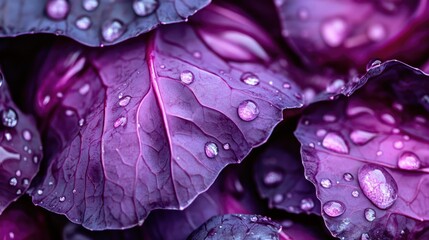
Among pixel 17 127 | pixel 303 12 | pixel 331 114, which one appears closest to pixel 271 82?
pixel 331 114

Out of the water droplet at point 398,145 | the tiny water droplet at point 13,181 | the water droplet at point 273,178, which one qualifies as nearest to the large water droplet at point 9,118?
the tiny water droplet at point 13,181

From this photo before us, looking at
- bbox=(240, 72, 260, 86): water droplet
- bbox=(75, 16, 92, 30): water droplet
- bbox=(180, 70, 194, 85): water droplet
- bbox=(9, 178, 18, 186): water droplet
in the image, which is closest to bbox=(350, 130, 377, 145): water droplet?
bbox=(240, 72, 260, 86): water droplet

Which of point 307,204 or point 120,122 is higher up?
point 120,122

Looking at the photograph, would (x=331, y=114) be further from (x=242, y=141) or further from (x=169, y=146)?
(x=169, y=146)

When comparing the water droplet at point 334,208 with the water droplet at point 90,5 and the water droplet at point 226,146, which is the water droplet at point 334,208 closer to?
the water droplet at point 226,146

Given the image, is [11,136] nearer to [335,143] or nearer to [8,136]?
[8,136]

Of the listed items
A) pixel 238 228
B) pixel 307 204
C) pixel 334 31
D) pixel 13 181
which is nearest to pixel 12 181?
pixel 13 181
